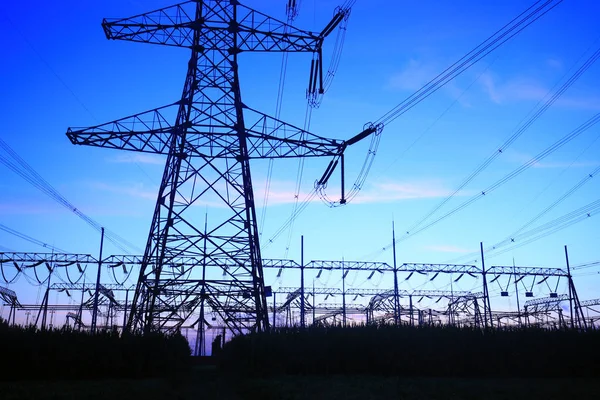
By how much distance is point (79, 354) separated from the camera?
62.5 ft

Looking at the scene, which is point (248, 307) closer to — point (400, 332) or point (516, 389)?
point (400, 332)

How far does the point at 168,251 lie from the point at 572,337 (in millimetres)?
16936

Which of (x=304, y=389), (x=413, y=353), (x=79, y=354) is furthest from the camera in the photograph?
(x=413, y=353)

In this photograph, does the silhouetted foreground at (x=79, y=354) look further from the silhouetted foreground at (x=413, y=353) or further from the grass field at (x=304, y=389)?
the silhouetted foreground at (x=413, y=353)

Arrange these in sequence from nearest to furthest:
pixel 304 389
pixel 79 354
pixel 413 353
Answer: pixel 304 389 → pixel 79 354 → pixel 413 353

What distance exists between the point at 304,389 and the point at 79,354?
7.94 metres

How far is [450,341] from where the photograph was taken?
21.5 metres

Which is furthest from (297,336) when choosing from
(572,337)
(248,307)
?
(572,337)

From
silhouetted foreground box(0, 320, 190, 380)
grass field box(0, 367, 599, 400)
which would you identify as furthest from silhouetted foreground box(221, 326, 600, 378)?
silhouetted foreground box(0, 320, 190, 380)

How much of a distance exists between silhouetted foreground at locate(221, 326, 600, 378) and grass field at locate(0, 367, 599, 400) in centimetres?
110

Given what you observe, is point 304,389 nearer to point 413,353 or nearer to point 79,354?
point 413,353

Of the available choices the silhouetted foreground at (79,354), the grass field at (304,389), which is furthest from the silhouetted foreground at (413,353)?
the silhouetted foreground at (79,354)

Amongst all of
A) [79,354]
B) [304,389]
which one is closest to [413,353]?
[304,389]

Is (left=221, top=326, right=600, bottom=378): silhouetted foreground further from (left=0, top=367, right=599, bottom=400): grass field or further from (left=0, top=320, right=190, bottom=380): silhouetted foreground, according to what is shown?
(left=0, top=320, right=190, bottom=380): silhouetted foreground
